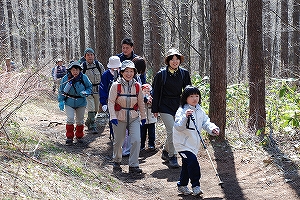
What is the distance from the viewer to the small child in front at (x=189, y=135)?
18.7 feet

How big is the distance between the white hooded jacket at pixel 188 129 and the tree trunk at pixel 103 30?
7.66m

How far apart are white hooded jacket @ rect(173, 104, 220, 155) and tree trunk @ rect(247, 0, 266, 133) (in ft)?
11.0

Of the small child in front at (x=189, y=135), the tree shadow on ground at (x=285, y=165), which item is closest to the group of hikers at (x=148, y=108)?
the small child in front at (x=189, y=135)

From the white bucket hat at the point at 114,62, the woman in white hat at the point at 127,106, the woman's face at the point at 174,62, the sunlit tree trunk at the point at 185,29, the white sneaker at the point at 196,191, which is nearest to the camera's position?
the white sneaker at the point at 196,191

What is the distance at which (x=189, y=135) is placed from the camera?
5777 mm

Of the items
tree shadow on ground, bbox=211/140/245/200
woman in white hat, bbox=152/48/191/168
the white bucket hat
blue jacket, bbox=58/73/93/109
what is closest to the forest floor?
tree shadow on ground, bbox=211/140/245/200

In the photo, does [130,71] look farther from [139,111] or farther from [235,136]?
[235,136]

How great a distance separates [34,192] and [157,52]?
12.6m

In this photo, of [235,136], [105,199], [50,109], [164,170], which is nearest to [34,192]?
[105,199]

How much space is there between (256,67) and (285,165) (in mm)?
3057

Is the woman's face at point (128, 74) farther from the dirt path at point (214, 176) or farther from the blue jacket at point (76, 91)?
the blue jacket at point (76, 91)

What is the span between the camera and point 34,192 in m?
4.47

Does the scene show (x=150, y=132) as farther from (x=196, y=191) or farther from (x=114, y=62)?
(x=196, y=191)

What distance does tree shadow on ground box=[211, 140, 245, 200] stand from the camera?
597 cm
